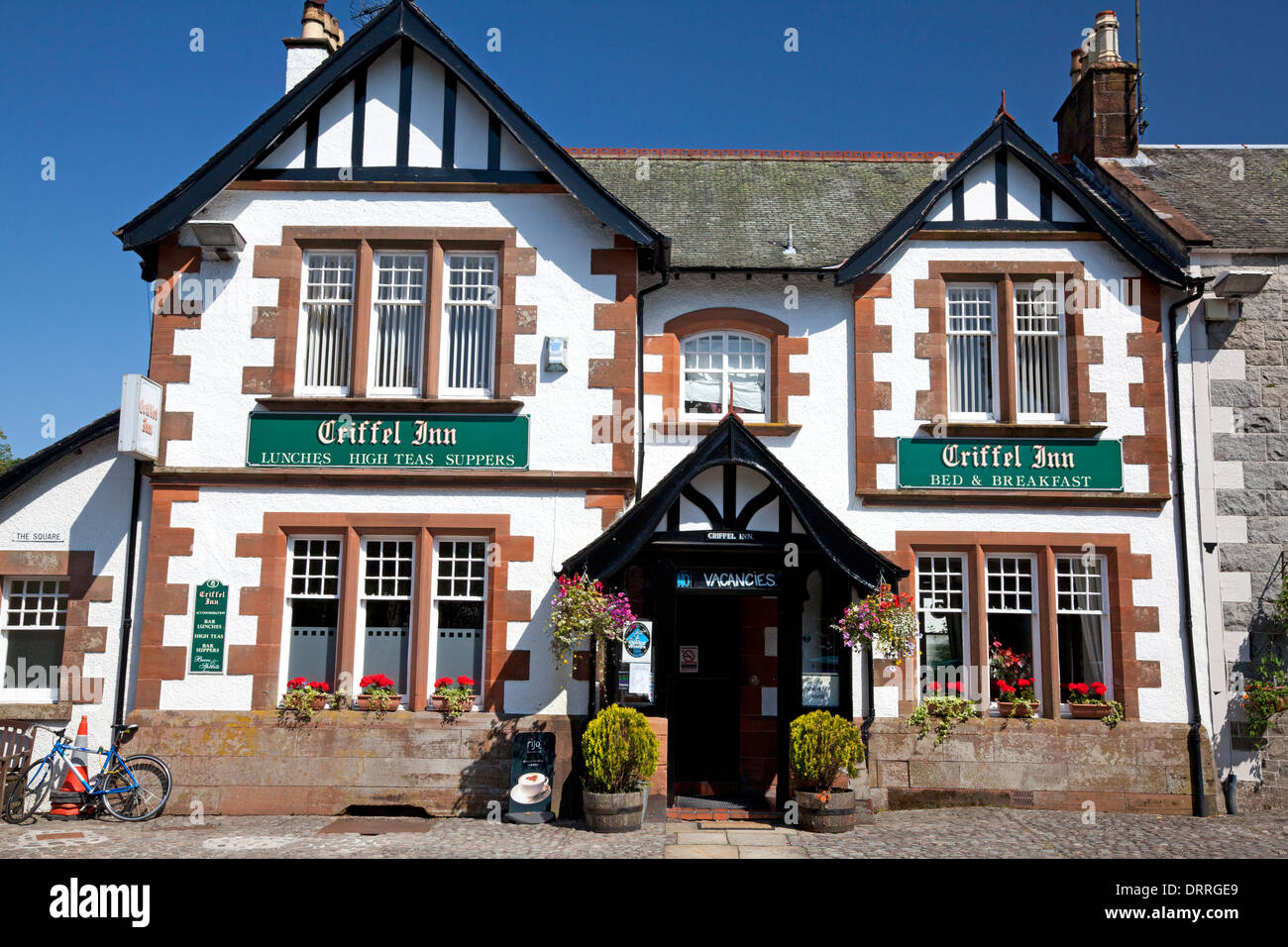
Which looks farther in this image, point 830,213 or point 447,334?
point 830,213

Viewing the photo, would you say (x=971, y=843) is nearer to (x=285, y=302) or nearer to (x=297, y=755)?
(x=297, y=755)

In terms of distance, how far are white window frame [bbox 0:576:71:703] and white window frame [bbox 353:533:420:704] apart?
3.66m

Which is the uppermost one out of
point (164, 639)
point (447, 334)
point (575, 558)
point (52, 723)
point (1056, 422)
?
point (447, 334)

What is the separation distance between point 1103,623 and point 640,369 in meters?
6.96

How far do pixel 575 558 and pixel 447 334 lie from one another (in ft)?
12.0

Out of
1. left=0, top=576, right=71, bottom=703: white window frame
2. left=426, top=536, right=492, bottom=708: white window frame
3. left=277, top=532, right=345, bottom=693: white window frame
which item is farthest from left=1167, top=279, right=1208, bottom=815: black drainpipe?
left=0, top=576, right=71, bottom=703: white window frame

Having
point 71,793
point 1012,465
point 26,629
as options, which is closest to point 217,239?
point 26,629

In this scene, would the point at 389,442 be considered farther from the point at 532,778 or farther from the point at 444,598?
the point at 532,778

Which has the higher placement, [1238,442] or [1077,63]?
[1077,63]

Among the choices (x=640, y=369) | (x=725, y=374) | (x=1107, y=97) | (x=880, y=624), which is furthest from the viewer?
(x=1107, y=97)

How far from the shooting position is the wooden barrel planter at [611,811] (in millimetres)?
10906

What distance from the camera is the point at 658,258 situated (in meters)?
13.2

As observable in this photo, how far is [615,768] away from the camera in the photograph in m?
10.9
